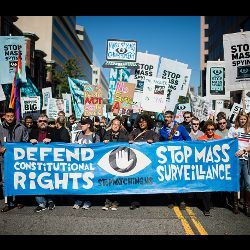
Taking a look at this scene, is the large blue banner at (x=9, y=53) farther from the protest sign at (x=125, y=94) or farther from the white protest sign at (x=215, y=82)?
the white protest sign at (x=215, y=82)

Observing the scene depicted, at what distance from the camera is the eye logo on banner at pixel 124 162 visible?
634 centimetres

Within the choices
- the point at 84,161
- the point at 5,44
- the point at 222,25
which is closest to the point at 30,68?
the point at 222,25

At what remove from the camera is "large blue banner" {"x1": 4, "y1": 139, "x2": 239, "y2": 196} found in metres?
6.27

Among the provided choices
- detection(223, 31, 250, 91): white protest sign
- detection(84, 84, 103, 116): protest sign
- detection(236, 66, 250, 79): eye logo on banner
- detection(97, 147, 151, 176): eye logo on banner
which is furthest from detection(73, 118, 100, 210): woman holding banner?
detection(236, 66, 250, 79): eye logo on banner

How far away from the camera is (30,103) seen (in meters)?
12.1

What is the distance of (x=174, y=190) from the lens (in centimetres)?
632

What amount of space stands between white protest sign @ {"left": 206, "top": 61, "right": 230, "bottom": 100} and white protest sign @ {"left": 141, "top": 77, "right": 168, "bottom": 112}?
2356 millimetres

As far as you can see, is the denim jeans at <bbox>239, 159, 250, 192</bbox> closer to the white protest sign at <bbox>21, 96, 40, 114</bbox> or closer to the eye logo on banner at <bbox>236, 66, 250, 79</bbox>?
the eye logo on banner at <bbox>236, 66, 250, 79</bbox>

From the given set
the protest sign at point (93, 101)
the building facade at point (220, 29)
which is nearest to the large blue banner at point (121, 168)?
the protest sign at point (93, 101)

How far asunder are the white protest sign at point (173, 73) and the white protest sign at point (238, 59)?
2427 millimetres

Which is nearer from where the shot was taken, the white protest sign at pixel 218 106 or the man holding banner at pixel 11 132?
the man holding banner at pixel 11 132

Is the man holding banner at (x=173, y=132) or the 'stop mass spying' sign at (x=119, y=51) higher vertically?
the 'stop mass spying' sign at (x=119, y=51)

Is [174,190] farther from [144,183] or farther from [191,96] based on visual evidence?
[191,96]
